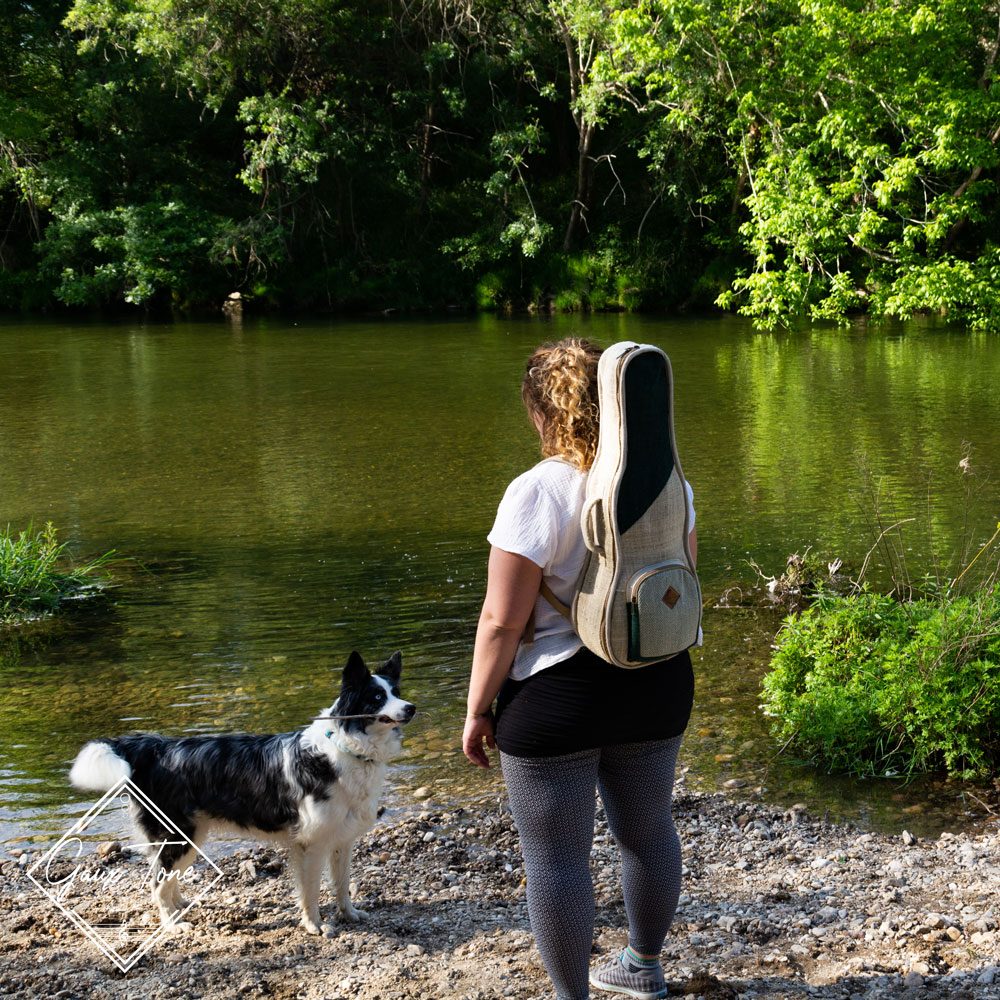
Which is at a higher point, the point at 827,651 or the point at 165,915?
the point at 827,651

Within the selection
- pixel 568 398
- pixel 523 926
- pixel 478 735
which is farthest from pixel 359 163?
pixel 478 735

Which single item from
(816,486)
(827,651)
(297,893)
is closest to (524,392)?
(297,893)

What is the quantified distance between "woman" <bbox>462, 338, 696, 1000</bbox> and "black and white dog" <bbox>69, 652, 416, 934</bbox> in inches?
31.2

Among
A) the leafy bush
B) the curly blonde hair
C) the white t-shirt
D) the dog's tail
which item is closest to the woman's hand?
the white t-shirt

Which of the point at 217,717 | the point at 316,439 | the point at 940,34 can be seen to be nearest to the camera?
the point at 217,717

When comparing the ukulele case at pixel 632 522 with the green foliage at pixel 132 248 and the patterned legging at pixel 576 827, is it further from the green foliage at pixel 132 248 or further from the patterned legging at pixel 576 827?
the green foliage at pixel 132 248

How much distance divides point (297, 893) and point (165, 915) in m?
0.48

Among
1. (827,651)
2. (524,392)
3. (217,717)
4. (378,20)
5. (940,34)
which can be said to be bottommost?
(217,717)

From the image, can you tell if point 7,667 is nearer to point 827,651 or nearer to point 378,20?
point 827,651

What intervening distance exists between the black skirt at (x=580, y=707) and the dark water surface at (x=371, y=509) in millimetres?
2324

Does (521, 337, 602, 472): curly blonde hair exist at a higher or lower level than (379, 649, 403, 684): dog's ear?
higher

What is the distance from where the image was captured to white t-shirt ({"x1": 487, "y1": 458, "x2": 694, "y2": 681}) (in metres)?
2.63

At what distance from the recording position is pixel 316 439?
14.5 m

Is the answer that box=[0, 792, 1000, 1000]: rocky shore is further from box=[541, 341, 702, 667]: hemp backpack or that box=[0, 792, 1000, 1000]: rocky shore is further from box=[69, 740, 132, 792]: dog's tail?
box=[541, 341, 702, 667]: hemp backpack
